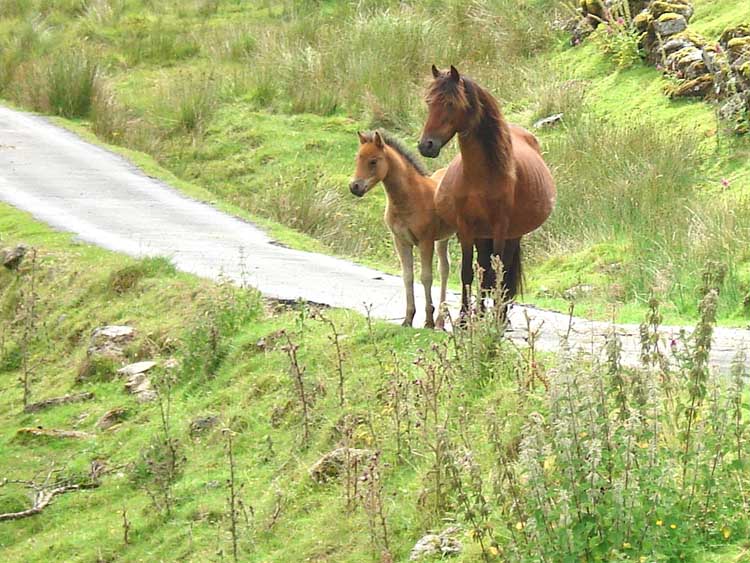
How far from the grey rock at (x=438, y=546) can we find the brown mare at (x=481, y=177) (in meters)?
2.23

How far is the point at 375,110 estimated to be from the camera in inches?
877

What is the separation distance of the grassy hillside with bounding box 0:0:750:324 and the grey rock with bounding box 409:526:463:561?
4.66 m

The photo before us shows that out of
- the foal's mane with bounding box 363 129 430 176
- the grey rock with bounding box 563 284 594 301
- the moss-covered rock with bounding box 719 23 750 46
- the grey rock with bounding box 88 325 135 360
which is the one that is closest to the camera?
the foal's mane with bounding box 363 129 430 176

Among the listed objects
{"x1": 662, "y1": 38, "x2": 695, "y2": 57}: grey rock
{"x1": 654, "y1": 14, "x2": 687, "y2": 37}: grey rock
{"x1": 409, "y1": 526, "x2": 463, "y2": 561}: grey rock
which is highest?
{"x1": 654, "y1": 14, "x2": 687, "y2": 37}: grey rock

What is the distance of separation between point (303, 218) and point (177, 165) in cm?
435

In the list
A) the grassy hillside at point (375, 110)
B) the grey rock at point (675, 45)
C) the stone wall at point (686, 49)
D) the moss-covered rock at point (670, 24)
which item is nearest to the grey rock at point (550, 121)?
the grassy hillside at point (375, 110)

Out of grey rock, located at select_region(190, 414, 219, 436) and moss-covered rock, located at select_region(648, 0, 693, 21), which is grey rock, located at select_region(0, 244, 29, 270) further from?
moss-covered rock, located at select_region(648, 0, 693, 21)

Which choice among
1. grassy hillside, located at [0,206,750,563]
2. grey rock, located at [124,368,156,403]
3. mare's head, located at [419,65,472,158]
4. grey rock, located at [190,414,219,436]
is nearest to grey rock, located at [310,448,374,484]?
grassy hillside, located at [0,206,750,563]

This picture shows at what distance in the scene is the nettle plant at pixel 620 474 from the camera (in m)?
5.97

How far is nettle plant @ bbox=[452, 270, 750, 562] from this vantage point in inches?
235

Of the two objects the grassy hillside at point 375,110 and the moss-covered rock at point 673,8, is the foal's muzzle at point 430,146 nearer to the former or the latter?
the grassy hillside at point 375,110

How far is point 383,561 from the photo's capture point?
7.10 meters

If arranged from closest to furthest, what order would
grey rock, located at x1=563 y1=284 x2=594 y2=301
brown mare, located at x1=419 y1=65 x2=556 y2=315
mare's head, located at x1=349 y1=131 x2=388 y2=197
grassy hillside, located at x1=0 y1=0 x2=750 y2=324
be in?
brown mare, located at x1=419 y1=65 x2=556 y2=315 < mare's head, located at x1=349 y1=131 x2=388 y2=197 < grey rock, located at x1=563 y1=284 x2=594 y2=301 < grassy hillside, located at x1=0 y1=0 x2=750 y2=324

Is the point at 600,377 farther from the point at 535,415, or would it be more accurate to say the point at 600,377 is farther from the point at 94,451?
the point at 94,451
